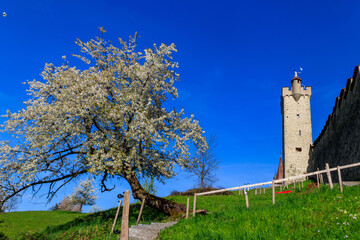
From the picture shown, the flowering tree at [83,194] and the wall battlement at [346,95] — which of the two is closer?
the wall battlement at [346,95]

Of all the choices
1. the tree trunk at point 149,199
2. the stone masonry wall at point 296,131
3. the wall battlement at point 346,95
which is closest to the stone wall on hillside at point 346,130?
the wall battlement at point 346,95

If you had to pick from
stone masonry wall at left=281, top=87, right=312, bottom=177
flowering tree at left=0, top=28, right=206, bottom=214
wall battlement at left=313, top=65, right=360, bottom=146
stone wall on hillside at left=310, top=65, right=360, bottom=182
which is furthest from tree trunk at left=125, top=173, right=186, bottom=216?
stone masonry wall at left=281, top=87, right=312, bottom=177

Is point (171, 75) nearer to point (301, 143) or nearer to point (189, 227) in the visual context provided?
point (189, 227)

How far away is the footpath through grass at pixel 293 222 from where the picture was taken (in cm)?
802

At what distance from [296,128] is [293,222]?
4241 centimetres

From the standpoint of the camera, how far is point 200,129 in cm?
1978

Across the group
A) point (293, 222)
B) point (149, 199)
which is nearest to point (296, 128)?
point (149, 199)

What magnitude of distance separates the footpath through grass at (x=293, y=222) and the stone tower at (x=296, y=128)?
120 feet

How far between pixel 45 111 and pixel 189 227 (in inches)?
495

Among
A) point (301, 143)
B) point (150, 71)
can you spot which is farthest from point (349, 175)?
point (301, 143)

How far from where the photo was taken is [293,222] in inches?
360

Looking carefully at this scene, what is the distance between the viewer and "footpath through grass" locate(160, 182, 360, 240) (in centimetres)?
802

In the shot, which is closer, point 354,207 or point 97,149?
point 354,207

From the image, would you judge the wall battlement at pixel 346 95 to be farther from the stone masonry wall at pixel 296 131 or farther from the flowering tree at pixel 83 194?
the flowering tree at pixel 83 194
